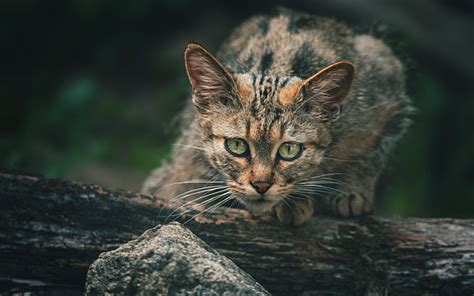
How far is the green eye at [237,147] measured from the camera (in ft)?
15.0

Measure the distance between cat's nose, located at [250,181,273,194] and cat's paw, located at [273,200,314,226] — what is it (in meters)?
0.40

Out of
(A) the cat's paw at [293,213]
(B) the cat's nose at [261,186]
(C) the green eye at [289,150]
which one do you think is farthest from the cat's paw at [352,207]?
(B) the cat's nose at [261,186]

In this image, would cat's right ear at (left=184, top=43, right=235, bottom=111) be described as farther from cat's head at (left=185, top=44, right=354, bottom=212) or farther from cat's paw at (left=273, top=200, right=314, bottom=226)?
cat's paw at (left=273, top=200, right=314, bottom=226)

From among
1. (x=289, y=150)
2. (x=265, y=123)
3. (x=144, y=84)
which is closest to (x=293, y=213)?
(x=289, y=150)

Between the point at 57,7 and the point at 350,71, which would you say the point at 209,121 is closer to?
the point at 350,71

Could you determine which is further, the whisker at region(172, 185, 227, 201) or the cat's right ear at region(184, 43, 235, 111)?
→ the whisker at region(172, 185, 227, 201)

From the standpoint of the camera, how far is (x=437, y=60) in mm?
8945

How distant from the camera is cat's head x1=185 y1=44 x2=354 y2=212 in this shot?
14.6 feet

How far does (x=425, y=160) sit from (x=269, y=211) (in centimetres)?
453

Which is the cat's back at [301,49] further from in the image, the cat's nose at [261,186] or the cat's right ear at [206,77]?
the cat's nose at [261,186]

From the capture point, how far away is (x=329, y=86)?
4680mm

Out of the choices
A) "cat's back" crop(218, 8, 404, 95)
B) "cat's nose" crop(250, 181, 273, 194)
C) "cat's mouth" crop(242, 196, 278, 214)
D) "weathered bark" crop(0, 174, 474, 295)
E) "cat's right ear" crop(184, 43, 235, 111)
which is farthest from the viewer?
"cat's back" crop(218, 8, 404, 95)

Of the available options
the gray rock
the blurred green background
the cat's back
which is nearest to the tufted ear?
the cat's back

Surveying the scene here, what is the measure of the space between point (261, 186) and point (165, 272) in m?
1.12
